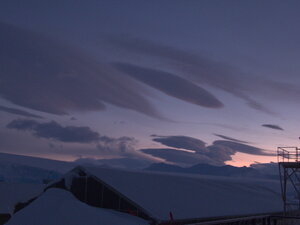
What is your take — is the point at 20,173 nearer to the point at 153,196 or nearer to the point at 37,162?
the point at 37,162

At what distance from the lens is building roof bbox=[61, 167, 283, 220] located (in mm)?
31166

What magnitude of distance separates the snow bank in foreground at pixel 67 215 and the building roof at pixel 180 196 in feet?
6.95

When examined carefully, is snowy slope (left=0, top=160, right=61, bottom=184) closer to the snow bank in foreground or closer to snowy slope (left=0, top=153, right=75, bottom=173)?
snowy slope (left=0, top=153, right=75, bottom=173)

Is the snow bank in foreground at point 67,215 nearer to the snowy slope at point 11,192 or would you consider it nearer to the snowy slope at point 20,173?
the snowy slope at point 11,192

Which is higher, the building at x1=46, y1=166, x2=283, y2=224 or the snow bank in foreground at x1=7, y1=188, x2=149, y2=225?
the building at x1=46, y1=166, x2=283, y2=224

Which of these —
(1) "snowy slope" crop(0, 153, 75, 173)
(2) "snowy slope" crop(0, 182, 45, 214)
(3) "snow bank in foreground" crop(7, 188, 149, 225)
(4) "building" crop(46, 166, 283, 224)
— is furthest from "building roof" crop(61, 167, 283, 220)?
(1) "snowy slope" crop(0, 153, 75, 173)

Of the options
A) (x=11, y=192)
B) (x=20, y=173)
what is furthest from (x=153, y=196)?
(x=20, y=173)

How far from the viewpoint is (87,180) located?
108 ft

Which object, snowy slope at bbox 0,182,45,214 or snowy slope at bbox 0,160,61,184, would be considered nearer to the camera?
snowy slope at bbox 0,182,45,214

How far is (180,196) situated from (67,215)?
38.9ft

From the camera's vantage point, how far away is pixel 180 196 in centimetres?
3584

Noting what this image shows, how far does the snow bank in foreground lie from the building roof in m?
2.12

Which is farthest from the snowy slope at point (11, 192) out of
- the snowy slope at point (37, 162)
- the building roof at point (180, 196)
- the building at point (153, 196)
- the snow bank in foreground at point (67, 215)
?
the snowy slope at point (37, 162)

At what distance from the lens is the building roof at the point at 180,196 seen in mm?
31166
